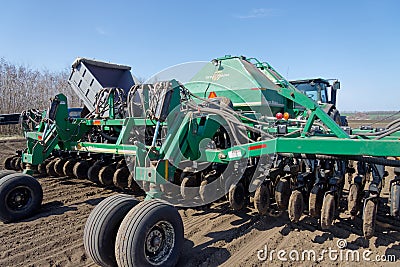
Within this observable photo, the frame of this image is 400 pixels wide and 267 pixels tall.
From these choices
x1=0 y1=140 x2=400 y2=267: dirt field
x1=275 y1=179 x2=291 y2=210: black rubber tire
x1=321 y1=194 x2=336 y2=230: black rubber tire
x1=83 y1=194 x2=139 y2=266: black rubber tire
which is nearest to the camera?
x1=83 y1=194 x2=139 y2=266: black rubber tire

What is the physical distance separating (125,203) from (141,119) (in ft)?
4.51

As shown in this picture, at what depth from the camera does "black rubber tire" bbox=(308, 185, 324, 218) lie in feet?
10.8

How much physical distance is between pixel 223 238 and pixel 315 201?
1017 mm

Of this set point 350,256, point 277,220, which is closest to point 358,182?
point 350,256

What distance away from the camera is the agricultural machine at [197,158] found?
8.46 feet

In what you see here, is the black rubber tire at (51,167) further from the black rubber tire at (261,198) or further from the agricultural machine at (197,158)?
the black rubber tire at (261,198)

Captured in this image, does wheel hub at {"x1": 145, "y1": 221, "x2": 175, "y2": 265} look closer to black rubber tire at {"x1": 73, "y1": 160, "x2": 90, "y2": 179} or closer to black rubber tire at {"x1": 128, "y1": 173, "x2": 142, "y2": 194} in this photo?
black rubber tire at {"x1": 128, "y1": 173, "x2": 142, "y2": 194}

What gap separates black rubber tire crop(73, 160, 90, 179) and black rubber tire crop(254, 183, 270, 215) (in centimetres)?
313

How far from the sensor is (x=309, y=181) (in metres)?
3.65

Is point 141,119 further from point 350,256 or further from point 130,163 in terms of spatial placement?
point 350,256

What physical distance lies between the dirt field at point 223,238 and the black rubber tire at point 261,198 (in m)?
0.28

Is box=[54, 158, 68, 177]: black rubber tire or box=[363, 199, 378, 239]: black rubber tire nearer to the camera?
box=[363, 199, 378, 239]: black rubber tire

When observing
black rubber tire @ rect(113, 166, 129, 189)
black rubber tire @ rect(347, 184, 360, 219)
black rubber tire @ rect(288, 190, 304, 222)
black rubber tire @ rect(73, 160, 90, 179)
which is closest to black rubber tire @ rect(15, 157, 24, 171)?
black rubber tire @ rect(73, 160, 90, 179)

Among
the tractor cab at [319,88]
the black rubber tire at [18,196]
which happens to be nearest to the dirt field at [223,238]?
the black rubber tire at [18,196]
